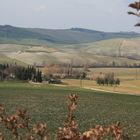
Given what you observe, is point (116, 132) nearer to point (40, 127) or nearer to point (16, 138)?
point (40, 127)

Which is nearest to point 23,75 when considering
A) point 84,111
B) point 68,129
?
point 84,111

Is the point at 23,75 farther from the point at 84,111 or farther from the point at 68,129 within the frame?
the point at 68,129

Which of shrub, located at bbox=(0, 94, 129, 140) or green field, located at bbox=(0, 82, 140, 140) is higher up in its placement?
shrub, located at bbox=(0, 94, 129, 140)

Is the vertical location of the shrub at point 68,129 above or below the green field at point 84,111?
above

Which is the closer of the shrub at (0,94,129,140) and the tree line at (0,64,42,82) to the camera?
the shrub at (0,94,129,140)

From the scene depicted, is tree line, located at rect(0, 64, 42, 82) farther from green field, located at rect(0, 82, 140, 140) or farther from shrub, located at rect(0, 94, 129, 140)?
shrub, located at rect(0, 94, 129, 140)

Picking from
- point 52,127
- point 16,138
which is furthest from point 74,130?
point 52,127

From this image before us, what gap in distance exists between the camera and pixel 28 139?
256 inches

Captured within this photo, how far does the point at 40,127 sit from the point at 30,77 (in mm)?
190317

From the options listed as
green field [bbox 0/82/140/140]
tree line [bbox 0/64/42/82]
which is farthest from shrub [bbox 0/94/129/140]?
tree line [bbox 0/64/42/82]

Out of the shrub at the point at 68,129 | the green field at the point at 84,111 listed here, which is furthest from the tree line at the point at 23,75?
the shrub at the point at 68,129

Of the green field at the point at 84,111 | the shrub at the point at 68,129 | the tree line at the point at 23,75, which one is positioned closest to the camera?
the shrub at the point at 68,129

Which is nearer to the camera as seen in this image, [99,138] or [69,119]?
[99,138]

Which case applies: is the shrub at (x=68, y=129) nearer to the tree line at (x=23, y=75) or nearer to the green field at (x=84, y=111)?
the green field at (x=84, y=111)
